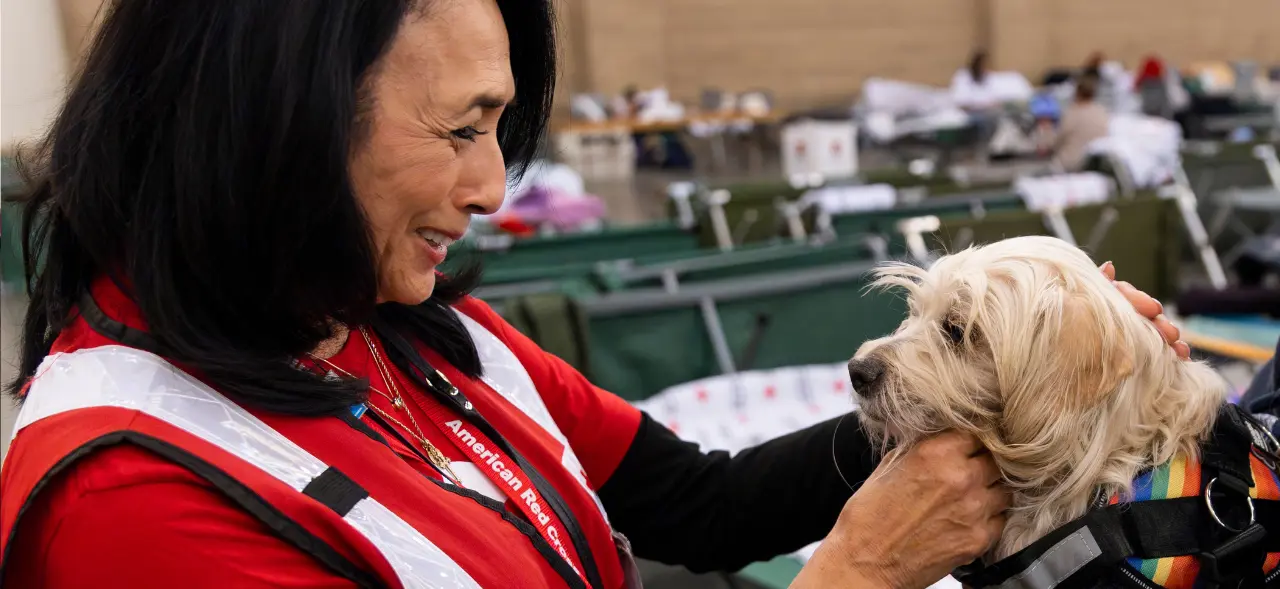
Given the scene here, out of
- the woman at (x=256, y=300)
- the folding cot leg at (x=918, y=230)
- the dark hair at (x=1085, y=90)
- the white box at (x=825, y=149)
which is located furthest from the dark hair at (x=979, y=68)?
the woman at (x=256, y=300)

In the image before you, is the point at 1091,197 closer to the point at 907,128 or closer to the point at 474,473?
the point at 474,473

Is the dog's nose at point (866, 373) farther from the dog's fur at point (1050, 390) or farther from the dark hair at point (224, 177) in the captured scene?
the dark hair at point (224, 177)

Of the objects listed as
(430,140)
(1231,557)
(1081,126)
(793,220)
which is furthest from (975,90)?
(430,140)

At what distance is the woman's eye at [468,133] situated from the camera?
1.02 m

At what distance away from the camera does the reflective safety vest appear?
0.82 meters

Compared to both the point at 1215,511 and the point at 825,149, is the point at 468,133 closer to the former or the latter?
the point at 1215,511

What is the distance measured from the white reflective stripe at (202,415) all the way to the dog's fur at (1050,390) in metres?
0.71

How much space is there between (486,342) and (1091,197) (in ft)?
16.3

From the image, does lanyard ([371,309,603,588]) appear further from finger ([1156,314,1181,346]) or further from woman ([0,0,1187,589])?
finger ([1156,314,1181,346])

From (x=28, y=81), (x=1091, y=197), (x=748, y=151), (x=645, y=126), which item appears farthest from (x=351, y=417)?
(x=748, y=151)

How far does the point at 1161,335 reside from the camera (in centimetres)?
136

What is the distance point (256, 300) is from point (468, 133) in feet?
0.90

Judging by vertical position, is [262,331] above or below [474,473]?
above

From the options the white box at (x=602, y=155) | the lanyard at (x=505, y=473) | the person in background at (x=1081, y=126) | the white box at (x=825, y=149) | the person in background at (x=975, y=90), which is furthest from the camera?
the person in background at (x=975, y=90)
